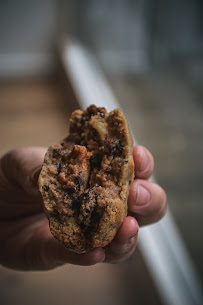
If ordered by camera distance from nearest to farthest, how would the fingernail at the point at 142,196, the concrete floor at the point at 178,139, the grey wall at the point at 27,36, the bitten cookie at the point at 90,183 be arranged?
the bitten cookie at the point at 90,183 → the fingernail at the point at 142,196 → the concrete floor at the point at 178,139 → the grey wall at the point at 27,36

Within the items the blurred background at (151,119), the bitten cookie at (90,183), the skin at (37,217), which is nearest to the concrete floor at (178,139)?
the blurred background at (151,119)

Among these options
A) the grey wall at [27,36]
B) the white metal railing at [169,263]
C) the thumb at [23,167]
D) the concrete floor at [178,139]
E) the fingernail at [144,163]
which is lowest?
the white metal railing at [169,263]

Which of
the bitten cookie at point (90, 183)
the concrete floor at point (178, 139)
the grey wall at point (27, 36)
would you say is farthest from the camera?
the grey wall at point (27, 36)

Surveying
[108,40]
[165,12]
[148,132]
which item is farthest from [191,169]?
[108,40]

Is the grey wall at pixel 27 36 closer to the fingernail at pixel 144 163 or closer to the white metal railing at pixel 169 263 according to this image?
the white metal railing at pixel 169 263

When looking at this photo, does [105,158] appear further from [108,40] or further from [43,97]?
[43,97]

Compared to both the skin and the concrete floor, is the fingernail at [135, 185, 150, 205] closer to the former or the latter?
the skin

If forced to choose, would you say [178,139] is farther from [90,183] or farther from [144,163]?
[90,183]
